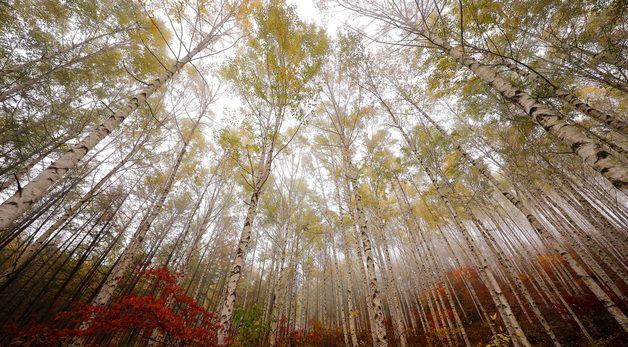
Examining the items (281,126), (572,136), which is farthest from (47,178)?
(572,136)

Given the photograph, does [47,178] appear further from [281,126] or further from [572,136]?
[572,136]

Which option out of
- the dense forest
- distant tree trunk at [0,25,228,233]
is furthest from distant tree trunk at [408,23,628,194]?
distant tree trunk at [0,25,228,233]

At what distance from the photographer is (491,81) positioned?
13.5ft

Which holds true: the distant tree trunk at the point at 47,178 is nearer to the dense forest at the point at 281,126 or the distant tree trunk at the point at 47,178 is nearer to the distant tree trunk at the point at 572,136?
the dense forest at the point at 281,126

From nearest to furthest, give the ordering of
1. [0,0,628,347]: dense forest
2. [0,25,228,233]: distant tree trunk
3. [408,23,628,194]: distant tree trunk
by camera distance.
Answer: [408,23,628,194]: distant tree trunk → [0,25,228,233]: distant tree trunk → [0,0,628,347]: dense forest

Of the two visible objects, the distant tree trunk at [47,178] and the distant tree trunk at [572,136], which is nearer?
the distant tree trunk at [572,136]

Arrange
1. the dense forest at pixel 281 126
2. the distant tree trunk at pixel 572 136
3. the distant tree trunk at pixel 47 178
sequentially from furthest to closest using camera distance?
the dense forest at pixel 281 126, the distant tree trunk at pixel 47 178, the distant tree trunk at pixel 572 136

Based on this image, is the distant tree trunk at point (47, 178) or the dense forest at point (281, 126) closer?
the distant tree trunk at point (47, 178)

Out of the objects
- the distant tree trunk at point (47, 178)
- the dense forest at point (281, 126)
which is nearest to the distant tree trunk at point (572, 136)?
the dense forest at point (281, 126)

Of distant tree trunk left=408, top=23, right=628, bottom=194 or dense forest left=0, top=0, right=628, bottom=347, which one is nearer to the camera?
distant tree trunk left=408, top=23, right=628, bottom=194

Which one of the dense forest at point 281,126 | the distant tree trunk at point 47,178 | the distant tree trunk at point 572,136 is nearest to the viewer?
the distant tree trunk at point 572,136

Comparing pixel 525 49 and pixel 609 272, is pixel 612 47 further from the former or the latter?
pixel 609 272

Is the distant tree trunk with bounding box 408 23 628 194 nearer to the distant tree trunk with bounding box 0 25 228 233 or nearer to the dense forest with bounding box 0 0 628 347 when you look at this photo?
the dense forest with bounding box 0 0 628 347

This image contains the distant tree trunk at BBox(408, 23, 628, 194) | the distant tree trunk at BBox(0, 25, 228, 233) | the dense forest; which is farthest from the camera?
the dense forest
